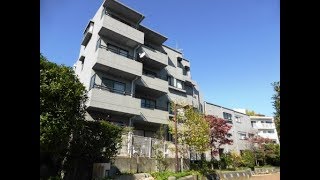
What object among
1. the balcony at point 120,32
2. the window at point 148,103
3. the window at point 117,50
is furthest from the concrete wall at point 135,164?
the balcony at point 120,32

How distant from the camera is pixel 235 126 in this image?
1650 inches

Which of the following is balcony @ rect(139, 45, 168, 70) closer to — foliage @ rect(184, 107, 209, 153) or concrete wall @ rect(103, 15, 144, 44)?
concrete wall @ rect(103, 15, 144, 44)

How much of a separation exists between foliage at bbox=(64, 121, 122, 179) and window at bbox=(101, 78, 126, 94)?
768 cm

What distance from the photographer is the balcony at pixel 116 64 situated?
21.9 metres

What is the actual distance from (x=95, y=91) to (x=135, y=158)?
654cm

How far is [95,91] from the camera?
20562 mm

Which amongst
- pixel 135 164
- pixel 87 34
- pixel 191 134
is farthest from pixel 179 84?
pixel 135 164

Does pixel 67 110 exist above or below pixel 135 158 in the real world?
above

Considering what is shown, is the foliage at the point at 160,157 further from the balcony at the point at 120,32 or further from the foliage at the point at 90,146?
the balcony at the point at 120,32
